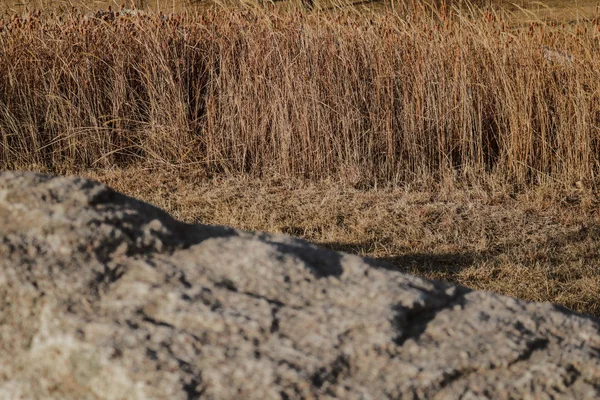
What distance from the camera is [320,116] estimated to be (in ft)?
15.0

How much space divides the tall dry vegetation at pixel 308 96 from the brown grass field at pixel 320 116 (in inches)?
0.5

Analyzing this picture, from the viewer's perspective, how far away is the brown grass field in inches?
167

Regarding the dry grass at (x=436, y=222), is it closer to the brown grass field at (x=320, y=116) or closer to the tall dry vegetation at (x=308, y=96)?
the brown grass field at (x=320, y=116)

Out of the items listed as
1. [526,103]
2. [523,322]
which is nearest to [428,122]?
[526,103]

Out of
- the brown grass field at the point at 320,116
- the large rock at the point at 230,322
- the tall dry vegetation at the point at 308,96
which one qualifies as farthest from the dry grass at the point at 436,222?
the large rock at the point at 230,322

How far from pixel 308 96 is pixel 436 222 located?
1270 mm

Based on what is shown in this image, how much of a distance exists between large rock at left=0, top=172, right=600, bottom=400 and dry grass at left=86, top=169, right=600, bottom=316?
2023 millimetres

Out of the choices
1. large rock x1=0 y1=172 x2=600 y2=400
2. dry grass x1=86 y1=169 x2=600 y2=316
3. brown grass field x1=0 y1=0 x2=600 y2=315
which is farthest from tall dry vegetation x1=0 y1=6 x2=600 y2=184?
large rock x1=0 y1=172 x2=600 y2=400

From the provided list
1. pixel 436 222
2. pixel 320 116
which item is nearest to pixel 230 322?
pixel 436 222

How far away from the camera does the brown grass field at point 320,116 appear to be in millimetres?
4246

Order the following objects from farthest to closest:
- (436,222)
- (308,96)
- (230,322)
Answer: (308,96) < (436,222) < (230,322)

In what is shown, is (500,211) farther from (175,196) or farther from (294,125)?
(175,196)

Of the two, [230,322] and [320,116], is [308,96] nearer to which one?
[320,116]

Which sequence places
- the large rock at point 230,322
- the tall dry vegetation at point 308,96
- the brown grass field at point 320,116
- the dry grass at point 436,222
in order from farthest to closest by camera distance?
1. the tall dry vegetation at point 308,96
2. the brown grass field at point 320,116
3. the dry grass at point 436,222
4. the large rock at point 230,322
